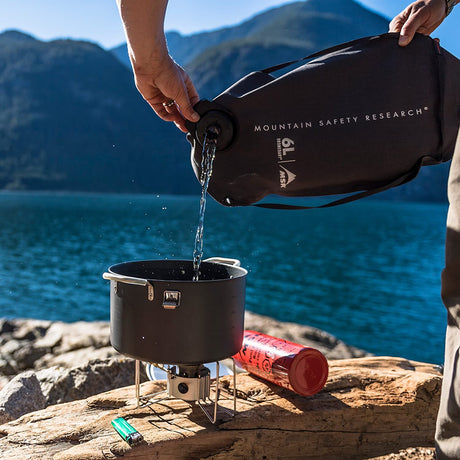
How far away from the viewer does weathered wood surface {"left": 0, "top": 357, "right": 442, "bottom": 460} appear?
2.27 m

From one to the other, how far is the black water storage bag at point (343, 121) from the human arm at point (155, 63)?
12 cm

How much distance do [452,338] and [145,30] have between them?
1.58 metres

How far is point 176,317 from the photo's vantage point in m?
2.12

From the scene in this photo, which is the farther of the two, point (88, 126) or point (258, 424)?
point (88, 126)

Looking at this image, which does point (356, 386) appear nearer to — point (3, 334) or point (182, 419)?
point (182, 419)

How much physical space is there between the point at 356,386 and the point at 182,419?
102cm

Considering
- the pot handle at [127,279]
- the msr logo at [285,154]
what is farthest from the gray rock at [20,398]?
the msr logo at [285,154]

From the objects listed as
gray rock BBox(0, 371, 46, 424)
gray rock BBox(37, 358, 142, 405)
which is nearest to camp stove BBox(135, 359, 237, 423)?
gray rock BBox(0, 371, 46, 424)

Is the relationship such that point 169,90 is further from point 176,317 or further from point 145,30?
point 176,317

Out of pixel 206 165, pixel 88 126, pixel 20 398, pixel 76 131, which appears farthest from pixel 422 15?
pixel 88 126

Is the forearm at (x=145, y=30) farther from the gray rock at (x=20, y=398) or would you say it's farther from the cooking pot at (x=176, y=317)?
the gray rock at (x=20, y=398)

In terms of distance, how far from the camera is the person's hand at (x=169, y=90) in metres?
2.22

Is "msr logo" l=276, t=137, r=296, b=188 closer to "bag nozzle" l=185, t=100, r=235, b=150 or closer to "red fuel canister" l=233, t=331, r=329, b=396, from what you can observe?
"bag nozzle" l=185, t=100, r=235, b=150

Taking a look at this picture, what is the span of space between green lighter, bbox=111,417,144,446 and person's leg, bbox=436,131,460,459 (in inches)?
48.6
